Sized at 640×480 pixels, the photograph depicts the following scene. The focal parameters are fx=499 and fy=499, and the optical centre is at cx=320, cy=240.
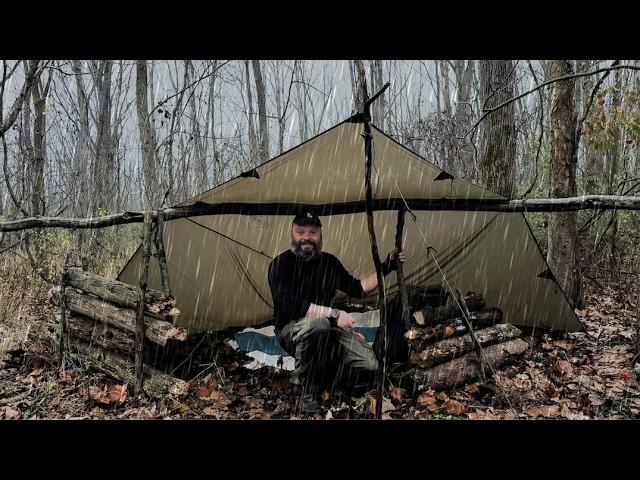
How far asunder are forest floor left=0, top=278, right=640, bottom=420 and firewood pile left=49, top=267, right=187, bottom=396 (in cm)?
13

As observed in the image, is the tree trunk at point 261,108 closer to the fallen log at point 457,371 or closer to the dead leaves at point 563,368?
the fallen log at point 457,371

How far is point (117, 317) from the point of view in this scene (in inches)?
168

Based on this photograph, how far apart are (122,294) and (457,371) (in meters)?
2.91

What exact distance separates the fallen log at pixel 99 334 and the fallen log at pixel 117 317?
5 centimetres

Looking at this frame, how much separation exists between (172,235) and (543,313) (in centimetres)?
420

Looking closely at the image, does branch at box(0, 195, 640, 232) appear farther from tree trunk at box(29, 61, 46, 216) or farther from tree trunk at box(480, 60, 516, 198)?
tree trunk at box(29, 61, 46, 216)

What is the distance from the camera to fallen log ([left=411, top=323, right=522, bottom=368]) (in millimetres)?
4125

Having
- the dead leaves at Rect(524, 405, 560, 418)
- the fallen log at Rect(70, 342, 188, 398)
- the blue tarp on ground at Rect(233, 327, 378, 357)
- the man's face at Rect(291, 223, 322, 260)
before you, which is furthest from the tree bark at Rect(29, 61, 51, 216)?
the dead leaves at Rect(524, 405, 560, 418)

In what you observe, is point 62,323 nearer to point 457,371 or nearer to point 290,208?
point 290,208

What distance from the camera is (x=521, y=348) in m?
4.77

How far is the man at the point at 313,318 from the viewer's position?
392 centimetres

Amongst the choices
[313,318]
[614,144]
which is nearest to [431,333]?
[313,318]

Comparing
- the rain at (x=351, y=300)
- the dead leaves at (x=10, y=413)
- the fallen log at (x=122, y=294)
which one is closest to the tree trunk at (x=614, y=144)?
the rain at (x=351, y=300)
